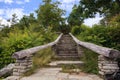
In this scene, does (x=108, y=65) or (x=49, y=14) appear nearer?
(x=108, y=65)

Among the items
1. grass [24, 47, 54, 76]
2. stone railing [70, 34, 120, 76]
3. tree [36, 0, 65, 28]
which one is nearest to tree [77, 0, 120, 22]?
grass [24, 47, 54, 76]

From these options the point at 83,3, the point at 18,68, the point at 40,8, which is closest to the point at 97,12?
the point at 83,3

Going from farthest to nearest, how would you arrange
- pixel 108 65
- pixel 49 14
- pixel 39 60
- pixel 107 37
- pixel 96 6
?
1. pixel 49 14
2. pixel 107 37
3. pixel 96 6
4. pixel 39 60
5. pixel 108 65

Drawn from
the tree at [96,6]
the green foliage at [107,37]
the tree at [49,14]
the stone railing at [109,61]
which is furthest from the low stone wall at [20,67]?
the tree at [49,14]

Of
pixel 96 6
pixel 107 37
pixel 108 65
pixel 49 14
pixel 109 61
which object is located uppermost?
pixel 49 14

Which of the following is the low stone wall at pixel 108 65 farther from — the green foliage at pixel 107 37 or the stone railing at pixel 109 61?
the green foliage at pixel 107 37

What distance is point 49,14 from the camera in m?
33.3

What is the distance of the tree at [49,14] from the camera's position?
33.0m

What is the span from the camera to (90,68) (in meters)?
7.91

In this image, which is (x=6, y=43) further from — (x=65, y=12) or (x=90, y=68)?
(x=65, y=12)

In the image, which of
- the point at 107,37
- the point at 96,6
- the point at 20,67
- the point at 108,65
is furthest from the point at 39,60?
the point at 107,37

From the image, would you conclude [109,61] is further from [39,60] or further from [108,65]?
[39,60]

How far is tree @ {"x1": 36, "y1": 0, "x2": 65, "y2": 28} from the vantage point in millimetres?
32978

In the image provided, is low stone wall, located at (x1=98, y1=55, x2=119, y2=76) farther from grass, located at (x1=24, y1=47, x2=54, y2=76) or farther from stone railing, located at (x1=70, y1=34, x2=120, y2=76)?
grass, located at (x1=24, y1=47, x2=54, y2=76)
